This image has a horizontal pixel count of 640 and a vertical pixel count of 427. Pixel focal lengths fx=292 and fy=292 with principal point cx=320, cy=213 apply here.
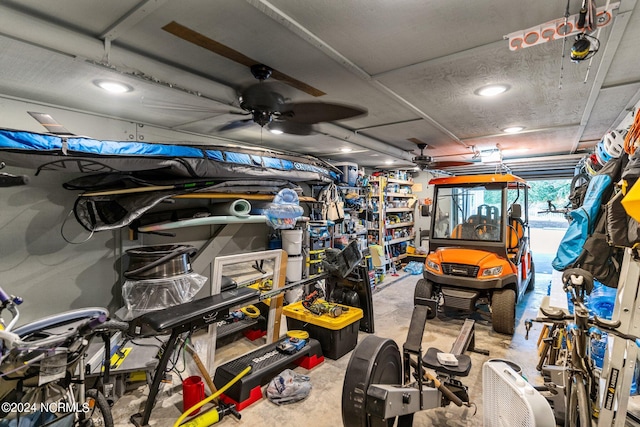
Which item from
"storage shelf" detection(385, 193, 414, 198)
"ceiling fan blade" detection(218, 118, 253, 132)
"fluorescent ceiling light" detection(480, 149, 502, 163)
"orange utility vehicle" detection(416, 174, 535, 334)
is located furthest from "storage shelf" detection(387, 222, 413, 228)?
"ceiling fan blade" detection(218, 118, 253, 132)

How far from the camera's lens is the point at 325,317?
303cm

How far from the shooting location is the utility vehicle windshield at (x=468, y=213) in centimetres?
402

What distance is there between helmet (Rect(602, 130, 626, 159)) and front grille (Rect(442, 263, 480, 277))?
175 centimetres

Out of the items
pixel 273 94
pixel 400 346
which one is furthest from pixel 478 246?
pixel 273 94

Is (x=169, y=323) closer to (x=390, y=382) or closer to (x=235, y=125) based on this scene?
(x=390, y=382)

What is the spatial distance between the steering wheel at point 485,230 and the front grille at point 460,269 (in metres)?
0.65

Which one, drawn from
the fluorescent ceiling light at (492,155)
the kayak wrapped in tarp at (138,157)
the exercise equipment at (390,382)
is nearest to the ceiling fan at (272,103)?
the kayak wrapped in tarp at (138,157)

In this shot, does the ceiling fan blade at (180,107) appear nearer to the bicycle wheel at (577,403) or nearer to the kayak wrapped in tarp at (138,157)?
the kayak wrapped in tarp at (138,157)

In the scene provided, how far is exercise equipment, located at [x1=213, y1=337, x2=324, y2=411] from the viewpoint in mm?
2291

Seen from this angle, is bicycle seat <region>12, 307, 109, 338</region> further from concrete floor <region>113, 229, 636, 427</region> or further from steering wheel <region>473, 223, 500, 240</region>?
steering wheel <region>473, 223, 500, 240</region>

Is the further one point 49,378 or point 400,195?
point 400,195

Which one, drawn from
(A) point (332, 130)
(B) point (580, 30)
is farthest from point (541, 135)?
(B) point (580, 30)

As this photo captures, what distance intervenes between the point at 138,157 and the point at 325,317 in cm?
226

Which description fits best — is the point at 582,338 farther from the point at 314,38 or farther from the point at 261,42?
the point at 261,42
